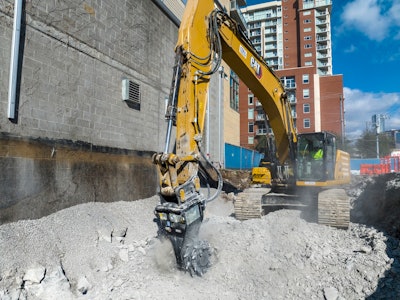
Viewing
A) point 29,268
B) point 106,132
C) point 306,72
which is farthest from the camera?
point 306,72

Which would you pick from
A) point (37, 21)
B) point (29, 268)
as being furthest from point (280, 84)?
point (29, 268)

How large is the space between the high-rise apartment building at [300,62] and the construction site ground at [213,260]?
39098 mm

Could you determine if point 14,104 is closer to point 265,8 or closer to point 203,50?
point 203,50

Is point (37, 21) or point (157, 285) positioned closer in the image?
point (157, 285)

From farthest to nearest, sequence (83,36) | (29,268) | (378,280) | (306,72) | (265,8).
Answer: (265,8) → (306,72) → (83,36) → (29,268) → (378,280)

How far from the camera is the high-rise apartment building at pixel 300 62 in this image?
169 feet

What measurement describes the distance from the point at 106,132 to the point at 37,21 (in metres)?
2.90

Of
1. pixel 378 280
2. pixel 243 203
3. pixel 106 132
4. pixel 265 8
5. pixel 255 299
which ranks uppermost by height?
pixel 265 8

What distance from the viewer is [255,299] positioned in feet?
14.8

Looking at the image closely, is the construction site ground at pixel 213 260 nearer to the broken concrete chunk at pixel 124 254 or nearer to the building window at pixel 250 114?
the broken concrete chunk at pixel 124 254

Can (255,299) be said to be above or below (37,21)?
below

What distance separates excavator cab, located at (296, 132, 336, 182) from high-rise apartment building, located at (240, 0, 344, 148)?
36.7 meters

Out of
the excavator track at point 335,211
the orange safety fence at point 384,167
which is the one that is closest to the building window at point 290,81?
the orange safety fence at point 384,167

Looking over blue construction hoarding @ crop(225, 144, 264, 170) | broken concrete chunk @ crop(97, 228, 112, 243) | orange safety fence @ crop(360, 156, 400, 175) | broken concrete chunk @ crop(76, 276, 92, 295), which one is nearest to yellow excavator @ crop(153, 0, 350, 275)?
broken concrete chunk @ crop(76, 276, 92, 295)
